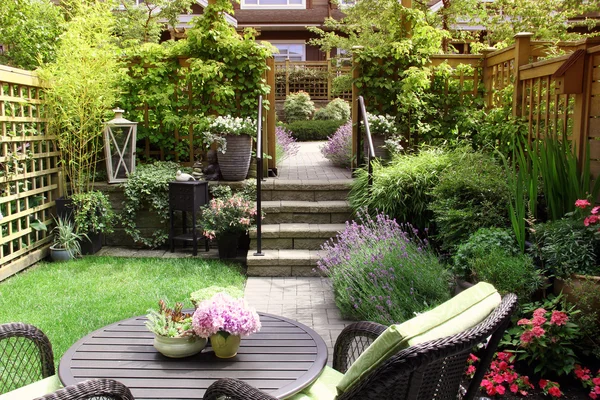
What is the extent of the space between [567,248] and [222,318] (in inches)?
97.7

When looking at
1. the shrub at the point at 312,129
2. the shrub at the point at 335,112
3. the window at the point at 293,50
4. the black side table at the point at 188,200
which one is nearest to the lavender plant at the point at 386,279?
the black side table at the point at 188,200

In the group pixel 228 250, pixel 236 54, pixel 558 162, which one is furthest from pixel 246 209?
pixel 558 162

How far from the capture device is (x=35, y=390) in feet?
8.02

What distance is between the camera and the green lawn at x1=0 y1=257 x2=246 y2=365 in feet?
13.8

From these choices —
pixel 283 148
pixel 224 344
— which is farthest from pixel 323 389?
pixel 283 148

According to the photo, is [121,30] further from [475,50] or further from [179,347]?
[179,347]

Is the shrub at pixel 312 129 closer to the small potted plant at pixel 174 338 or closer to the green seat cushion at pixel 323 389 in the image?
the green seat cushion at pixel 323 389

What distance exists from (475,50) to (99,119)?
575 cm

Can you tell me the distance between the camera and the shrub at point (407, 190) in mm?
5715

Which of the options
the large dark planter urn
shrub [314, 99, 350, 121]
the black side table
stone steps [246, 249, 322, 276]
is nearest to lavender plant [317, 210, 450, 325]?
stone steps [246, 249, 322, 276]

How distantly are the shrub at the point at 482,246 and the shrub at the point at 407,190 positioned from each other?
144 centimetres

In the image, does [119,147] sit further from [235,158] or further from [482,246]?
[482,246]

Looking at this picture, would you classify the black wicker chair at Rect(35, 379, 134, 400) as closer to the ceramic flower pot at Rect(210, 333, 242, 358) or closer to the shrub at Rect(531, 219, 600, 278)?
the ceramic flower pot at Rect(210, 333, 242, 358)

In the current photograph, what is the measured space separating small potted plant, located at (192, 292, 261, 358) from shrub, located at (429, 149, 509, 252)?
106 inches
